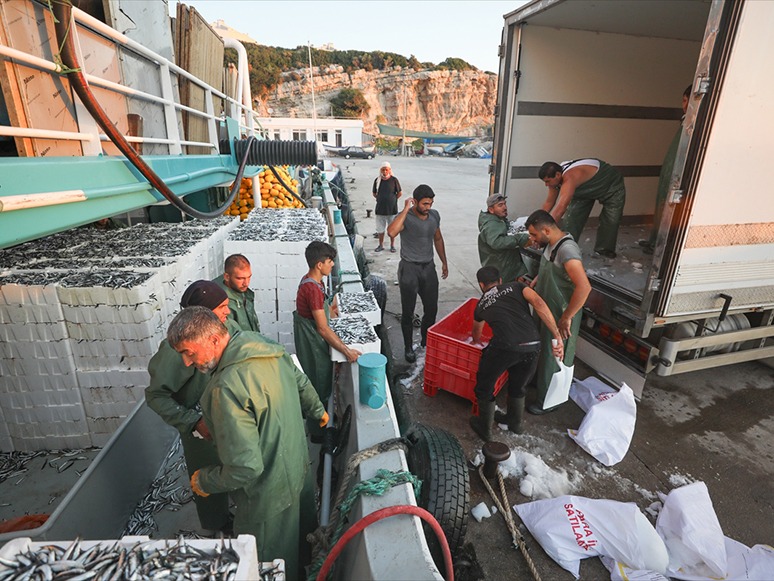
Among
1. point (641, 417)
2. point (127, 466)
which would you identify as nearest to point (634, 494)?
point (641, 417)

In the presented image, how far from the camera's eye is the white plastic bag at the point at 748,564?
7.41ft

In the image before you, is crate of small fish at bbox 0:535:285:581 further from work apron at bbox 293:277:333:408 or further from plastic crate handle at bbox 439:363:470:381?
plastic crate handle at bbox 439:363:470:381

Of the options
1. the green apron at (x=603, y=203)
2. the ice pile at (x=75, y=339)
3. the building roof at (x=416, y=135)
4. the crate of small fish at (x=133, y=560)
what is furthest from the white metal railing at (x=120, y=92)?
the building roof at (x=416, y=135)

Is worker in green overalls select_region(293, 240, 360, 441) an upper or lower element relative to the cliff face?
lower

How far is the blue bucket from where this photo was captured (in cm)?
231

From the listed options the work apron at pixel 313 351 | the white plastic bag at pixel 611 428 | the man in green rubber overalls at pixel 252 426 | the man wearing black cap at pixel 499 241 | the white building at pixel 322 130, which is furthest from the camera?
the white building at pixel 322 130

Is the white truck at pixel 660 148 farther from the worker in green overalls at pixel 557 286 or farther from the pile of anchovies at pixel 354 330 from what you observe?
the pile of anchovies at pixel 354 330

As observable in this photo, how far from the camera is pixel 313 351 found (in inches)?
136

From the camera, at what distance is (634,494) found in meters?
2.98

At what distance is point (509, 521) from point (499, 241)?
107 inches

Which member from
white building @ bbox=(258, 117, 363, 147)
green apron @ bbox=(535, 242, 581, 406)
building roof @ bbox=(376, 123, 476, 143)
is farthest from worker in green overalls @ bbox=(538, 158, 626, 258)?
building roof @ bbox=(376, 123, 476, 143)

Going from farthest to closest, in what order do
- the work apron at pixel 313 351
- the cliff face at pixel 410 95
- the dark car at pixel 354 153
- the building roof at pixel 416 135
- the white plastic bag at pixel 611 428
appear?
1. the cliff face at pixel 410 95
2. the building roof at pixel 416 135
3. the dark car at pixel 354 153
4. the work apron at pixel 313 351
5. the white plastic bag at pixel 611 428

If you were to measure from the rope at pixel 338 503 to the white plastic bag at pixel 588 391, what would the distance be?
258 centimetres

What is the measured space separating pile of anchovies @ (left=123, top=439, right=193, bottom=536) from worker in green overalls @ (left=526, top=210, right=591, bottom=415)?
3.17 metres
